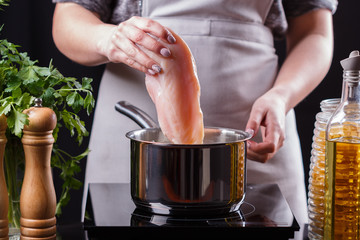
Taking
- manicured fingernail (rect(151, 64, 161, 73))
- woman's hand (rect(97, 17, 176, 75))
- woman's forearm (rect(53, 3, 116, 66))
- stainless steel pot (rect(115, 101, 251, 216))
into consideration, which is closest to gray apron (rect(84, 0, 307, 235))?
woman's forearm (rect(53, 3, 116, 66))

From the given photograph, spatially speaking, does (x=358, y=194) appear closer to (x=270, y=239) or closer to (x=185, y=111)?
(x=270, y=239)

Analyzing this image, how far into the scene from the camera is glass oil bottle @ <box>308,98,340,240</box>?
2.57ft

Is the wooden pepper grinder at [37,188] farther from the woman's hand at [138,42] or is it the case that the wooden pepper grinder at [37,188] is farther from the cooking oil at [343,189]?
the cooking oil at [343,189]

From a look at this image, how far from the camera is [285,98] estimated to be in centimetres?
125

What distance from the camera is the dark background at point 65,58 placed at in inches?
82.0

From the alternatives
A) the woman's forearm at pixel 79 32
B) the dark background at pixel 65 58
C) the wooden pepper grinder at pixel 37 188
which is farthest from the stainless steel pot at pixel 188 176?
the dark background at pixel 65 58

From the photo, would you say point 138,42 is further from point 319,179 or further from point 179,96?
point 319,179

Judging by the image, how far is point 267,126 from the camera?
1122 mm

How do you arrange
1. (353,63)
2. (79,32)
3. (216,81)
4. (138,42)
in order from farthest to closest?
(216,81)
(79,32)
(138,42)
(353,63)

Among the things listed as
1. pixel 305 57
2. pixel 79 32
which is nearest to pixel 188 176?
pixel 79 32

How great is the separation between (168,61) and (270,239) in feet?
1.06

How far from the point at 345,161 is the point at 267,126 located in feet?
1.43

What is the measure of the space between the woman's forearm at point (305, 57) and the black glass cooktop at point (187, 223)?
0.55 meters

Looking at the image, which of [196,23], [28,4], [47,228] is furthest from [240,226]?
[28,4]
